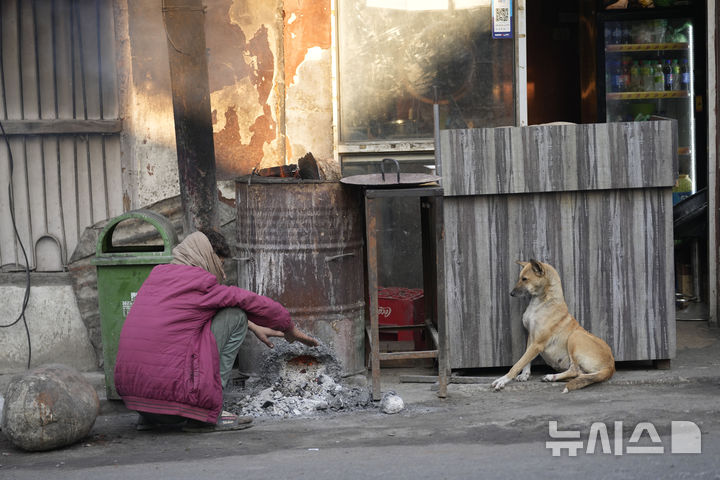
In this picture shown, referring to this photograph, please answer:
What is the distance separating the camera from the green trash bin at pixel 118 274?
20.4ft

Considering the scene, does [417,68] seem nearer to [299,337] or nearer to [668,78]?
[299,337]

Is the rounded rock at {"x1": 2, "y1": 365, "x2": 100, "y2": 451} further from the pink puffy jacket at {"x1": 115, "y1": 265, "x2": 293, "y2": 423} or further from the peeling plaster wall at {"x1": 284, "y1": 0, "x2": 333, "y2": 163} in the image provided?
the peeling plaster wall at {"x1": 284, "y1": 0, "x2": 333, "y2": 163}

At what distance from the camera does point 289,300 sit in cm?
645

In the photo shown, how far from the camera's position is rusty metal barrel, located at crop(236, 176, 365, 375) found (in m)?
6.39

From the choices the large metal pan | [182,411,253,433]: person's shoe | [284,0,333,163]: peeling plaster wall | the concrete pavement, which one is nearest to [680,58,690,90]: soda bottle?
the concrete pavement

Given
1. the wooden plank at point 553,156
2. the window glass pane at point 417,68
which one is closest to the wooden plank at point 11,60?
the window glass pane at point 417,68

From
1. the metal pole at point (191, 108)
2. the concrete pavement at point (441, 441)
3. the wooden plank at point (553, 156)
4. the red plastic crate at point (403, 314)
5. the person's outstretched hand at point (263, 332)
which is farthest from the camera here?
the red plastic crate at point (403, 314)

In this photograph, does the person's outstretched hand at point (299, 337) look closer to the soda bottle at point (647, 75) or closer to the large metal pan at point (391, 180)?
the large metal pan at point (391, 180)

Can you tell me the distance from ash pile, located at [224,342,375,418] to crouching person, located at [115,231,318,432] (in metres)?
0.36

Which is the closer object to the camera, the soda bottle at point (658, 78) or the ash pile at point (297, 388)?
the ash pile at point (297, 388)

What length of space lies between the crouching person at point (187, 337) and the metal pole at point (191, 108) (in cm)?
115

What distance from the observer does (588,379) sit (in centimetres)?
632

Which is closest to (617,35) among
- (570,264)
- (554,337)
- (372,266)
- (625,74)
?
(625,74)

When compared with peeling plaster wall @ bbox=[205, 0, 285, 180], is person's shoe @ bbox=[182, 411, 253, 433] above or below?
below
